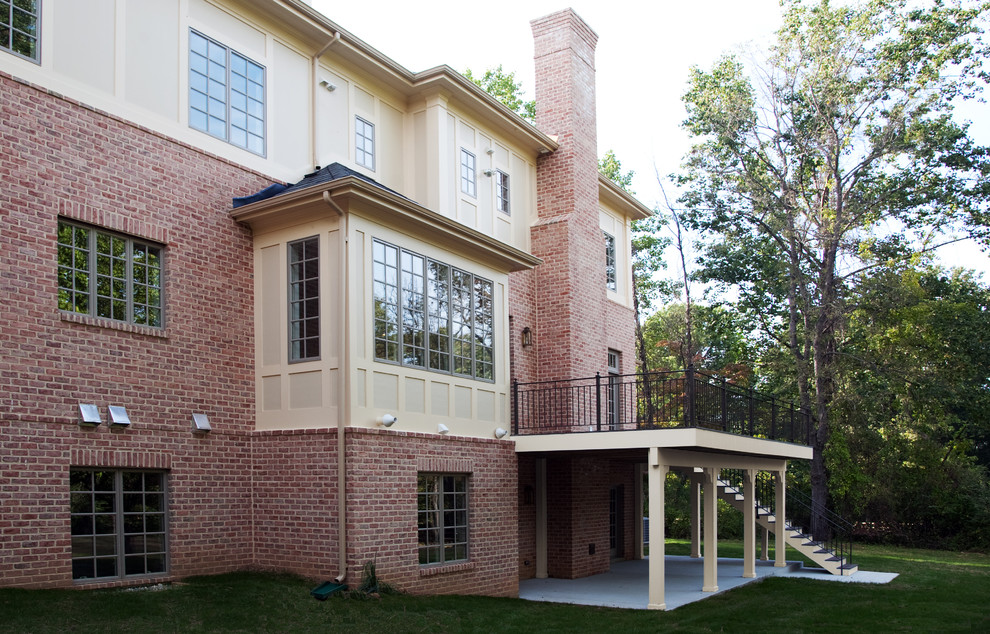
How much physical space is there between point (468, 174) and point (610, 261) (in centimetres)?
593

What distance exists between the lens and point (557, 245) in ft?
56.0

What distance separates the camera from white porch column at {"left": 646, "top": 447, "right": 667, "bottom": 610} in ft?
41.1

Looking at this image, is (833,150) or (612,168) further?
(612,168)

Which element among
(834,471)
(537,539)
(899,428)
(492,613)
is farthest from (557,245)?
(899,428)

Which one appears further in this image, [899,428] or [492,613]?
[899,428]

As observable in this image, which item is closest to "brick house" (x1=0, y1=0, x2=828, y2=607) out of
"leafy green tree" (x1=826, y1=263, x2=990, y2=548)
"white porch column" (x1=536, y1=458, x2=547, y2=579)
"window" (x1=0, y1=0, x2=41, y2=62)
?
"window" (x1=0, y1=0, x2=41, y2=62)

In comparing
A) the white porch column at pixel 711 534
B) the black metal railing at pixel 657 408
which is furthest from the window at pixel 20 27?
the white porch column at pixel 711 534

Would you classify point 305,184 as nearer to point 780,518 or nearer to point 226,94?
point 226,94

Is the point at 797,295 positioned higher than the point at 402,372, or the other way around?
the point at 797,295

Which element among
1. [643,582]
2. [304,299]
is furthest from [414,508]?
[643,582]

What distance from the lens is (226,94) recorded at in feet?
37.5

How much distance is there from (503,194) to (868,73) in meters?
13.6

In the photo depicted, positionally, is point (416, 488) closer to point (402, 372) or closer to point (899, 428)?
point (402, 372)

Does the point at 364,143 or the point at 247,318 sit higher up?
the point at 364,143
